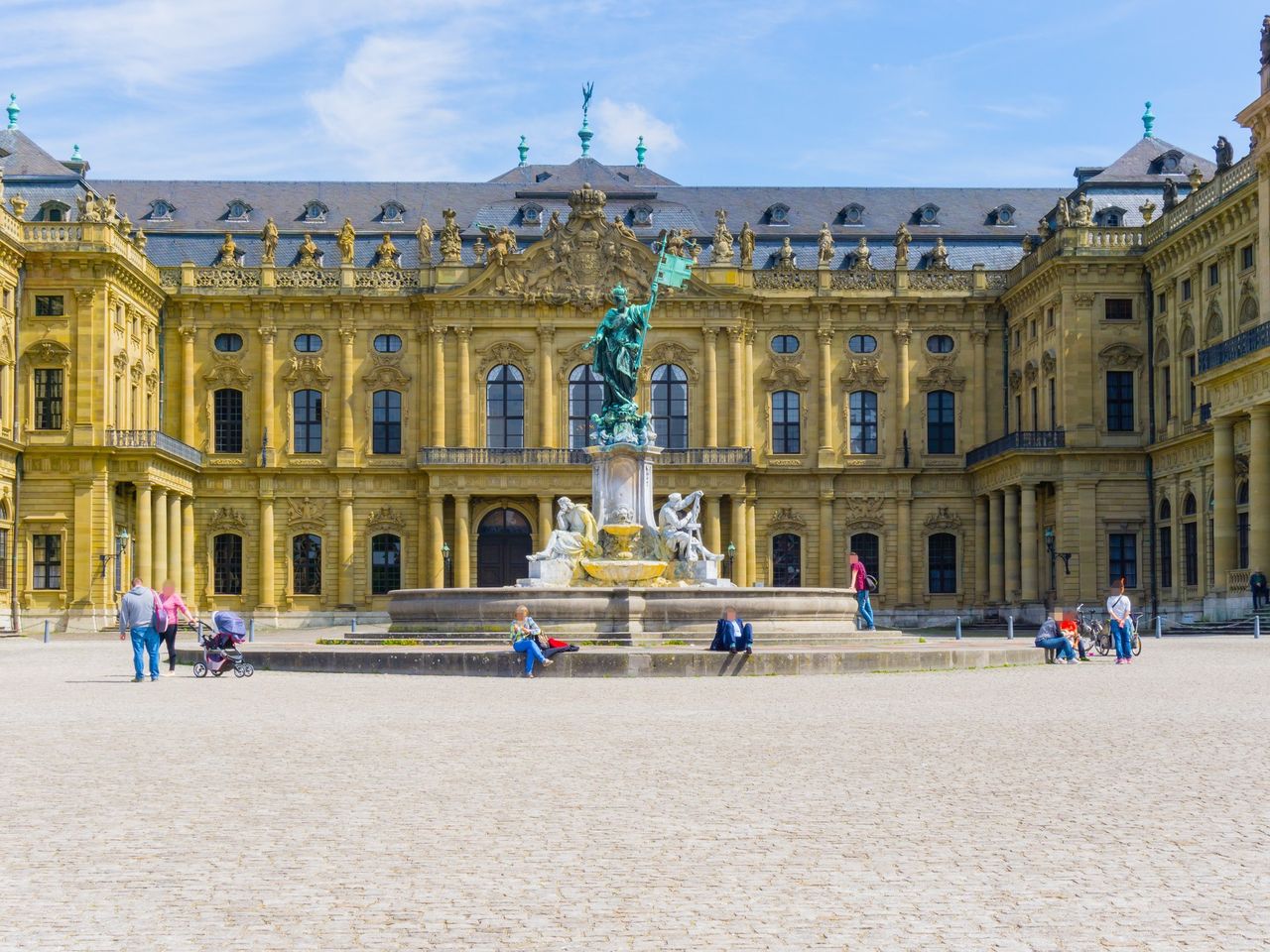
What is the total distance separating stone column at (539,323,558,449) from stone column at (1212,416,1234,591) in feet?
92.8

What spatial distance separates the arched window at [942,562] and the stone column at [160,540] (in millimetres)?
31659

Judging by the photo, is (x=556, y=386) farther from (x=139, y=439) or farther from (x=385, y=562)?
(x=139, y=439)

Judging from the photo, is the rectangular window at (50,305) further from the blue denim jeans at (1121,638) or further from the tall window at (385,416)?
the blue denim jeans at (1121,638)

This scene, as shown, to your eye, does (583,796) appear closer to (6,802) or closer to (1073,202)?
(6,802)

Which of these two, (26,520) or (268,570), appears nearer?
(26,520)

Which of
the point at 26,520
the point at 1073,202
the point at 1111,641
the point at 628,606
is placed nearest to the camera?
the point at 628,606

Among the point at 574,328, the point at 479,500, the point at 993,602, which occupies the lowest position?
the point at 993,602

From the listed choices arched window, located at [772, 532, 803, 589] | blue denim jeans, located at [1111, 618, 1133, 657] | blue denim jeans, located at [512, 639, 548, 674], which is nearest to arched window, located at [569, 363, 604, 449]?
arched window, located at [772, 532, 803, 589]

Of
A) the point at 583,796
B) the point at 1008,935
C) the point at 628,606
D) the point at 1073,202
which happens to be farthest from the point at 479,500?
the point at 1008,935

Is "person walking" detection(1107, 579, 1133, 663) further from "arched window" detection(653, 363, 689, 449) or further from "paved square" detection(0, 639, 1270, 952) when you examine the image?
"arched window" detection(653, 363, 689, 449)

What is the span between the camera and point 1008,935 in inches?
340

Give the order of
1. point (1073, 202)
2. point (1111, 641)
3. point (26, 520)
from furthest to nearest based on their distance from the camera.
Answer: point (1073, 202), point (26, 520), point (1111, 641)

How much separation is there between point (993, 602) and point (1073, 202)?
653 inches

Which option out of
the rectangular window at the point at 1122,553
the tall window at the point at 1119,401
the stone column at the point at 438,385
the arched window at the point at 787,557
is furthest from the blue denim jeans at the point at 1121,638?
the stone column at the point at 438,385
